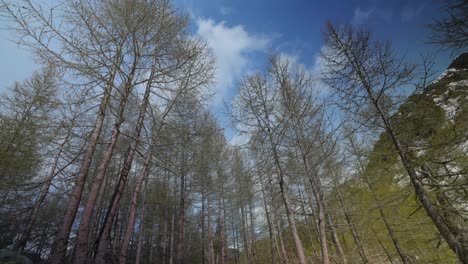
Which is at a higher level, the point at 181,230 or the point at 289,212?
the point at 181,230

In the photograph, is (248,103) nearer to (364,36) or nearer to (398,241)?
(364,36)

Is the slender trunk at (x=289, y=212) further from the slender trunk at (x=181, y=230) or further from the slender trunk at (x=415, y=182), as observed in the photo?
the slender trunk at (x=181, y=230)

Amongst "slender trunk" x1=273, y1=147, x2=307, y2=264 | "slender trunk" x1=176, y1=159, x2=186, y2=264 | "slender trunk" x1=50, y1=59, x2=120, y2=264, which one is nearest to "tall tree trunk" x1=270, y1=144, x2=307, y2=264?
"slender trunk" x1=273, y1=147, x2=307, y2=264

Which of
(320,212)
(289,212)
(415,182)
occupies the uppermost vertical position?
(415,182)

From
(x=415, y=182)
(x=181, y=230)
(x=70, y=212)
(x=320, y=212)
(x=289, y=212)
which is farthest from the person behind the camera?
(x=181, y=230)

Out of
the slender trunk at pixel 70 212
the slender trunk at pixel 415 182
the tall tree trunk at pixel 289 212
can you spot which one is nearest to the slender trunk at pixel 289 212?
the tall tree trunk at pixel 289 212

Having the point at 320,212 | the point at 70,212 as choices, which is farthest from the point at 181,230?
the point at 320,212

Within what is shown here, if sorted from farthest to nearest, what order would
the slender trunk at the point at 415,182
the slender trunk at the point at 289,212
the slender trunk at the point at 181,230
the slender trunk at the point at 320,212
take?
1. the slender trunk at the point at 181,230
2. the slender trunk at the point at 289,212
3. the slender trunk at the point at 320,212
4. the slender trunk at the point at 415,182

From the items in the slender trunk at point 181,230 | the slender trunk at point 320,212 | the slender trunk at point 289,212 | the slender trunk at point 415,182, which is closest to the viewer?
the slender trunk at point 415,182

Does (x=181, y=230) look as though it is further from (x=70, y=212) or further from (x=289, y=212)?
(x=289, y=212)

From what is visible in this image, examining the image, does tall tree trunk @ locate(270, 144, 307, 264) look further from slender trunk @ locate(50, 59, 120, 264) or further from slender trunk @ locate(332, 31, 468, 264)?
slender trunk @ locate(50, 59, 120, 264)

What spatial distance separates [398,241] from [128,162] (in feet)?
31.9

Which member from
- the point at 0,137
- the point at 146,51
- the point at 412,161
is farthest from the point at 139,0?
the point at 0,137

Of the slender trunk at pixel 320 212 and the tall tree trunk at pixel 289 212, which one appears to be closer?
the slender trunk at pixel 320 212
